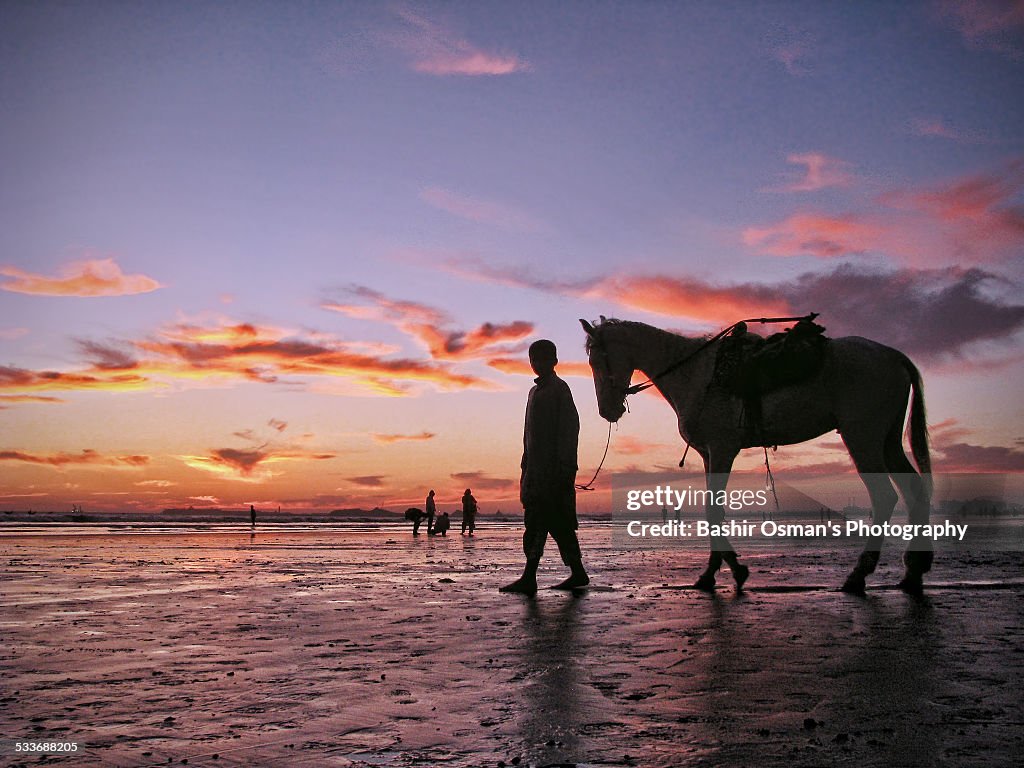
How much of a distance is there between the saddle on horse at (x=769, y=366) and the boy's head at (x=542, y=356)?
1885 millimetres

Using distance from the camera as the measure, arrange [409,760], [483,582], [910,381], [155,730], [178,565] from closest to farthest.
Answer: [409,760], [155,730], [910,381], [483,582], [178,565]

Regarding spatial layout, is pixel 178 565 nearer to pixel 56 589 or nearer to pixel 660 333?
pixel 56 589

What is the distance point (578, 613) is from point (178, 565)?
10734 mm

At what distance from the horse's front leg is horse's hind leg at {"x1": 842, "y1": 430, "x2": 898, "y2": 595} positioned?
1086 mm

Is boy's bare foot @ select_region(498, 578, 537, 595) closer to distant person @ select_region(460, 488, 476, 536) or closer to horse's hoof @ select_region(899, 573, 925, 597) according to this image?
horse's hoof @ select_region(899, 573, 925, 597)

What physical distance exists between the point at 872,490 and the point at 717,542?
1753 millimetres

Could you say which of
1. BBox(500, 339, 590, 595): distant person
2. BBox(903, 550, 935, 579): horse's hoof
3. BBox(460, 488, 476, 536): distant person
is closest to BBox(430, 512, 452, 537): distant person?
BBox(460, 488, 476, 536): distant person

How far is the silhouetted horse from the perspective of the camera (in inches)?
350

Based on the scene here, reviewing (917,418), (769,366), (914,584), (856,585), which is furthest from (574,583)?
(917,418)

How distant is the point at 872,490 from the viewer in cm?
888

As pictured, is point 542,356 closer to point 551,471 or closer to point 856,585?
point 551,471

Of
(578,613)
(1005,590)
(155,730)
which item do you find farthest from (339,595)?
(1005,590)

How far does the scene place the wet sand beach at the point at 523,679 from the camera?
9.93ft

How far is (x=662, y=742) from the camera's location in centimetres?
305
